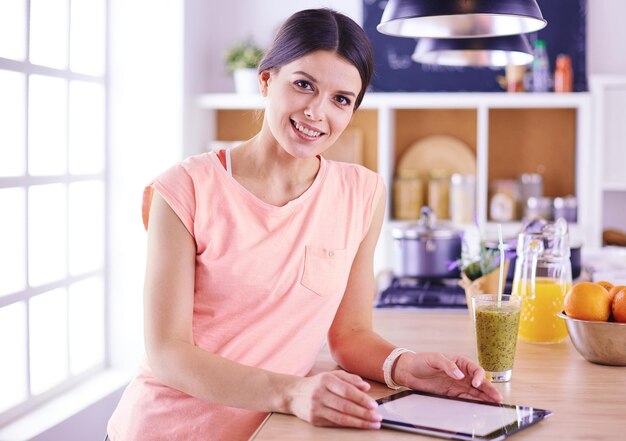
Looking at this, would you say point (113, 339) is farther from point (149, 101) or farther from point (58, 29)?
point (58, 29)

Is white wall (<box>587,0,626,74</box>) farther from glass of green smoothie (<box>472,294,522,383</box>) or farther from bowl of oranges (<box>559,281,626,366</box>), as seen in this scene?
glass of green smoothie (<box>472,294,522,383</box>)

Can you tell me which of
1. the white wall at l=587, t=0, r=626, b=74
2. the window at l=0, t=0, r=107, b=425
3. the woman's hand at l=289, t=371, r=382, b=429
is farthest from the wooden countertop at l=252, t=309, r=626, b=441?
the white wall at l=587, t=0, r=626, b=74

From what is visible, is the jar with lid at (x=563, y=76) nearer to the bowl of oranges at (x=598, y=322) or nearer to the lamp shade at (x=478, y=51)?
the lamp shade at (x=478, y=51)

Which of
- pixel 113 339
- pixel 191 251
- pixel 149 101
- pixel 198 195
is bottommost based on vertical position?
pixel 113 339

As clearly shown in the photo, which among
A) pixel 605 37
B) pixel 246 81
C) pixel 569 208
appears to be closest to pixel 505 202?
pixel 569 208

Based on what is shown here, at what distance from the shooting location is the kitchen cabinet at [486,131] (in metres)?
4.27

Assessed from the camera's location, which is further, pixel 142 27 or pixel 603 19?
pixel 603 19

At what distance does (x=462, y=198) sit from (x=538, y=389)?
2.99 meters

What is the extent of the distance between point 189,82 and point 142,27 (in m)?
0.41

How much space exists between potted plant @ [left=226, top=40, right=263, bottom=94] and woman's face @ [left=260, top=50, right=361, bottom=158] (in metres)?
2.80

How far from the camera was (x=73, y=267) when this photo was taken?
3.56 metres

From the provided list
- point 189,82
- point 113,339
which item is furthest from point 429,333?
point 189,82

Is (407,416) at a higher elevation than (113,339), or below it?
higher

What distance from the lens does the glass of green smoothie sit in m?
1.55
